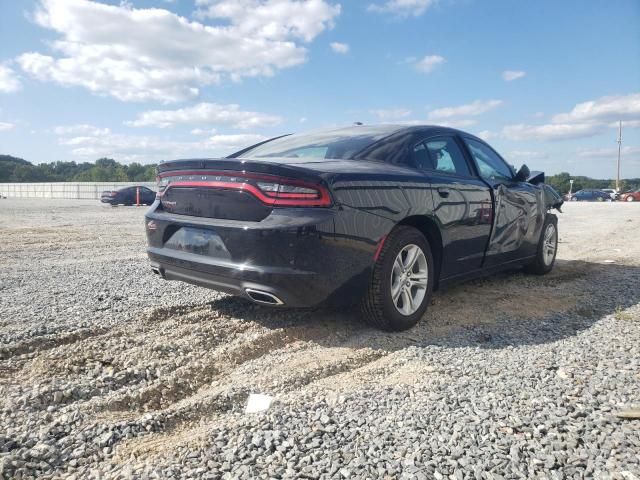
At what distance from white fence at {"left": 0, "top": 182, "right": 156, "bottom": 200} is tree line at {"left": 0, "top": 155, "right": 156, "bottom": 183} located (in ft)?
96.9

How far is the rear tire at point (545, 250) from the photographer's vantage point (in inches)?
209

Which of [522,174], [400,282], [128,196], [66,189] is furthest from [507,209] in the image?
[66,189]

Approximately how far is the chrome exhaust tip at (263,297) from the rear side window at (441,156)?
1.60 metres

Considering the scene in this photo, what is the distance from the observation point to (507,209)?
14.7 ft

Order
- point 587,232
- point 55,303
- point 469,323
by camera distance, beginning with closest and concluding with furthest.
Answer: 1. point 469,323
2. point 55,303
3. point 587,232

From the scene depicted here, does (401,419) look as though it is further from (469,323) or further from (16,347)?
(16,347)

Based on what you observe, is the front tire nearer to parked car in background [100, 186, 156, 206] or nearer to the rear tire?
the rear tire

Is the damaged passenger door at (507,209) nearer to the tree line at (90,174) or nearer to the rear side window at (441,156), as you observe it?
the rear side window at (441,156)

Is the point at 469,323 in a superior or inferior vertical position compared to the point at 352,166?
inferior

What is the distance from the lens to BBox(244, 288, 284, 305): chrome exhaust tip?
277 cm

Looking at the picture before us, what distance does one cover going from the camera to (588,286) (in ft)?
16.0

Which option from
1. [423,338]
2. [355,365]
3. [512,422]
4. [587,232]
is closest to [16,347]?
[355,365]

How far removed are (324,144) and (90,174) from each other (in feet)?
337

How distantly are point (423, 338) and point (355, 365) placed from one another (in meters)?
0.69
